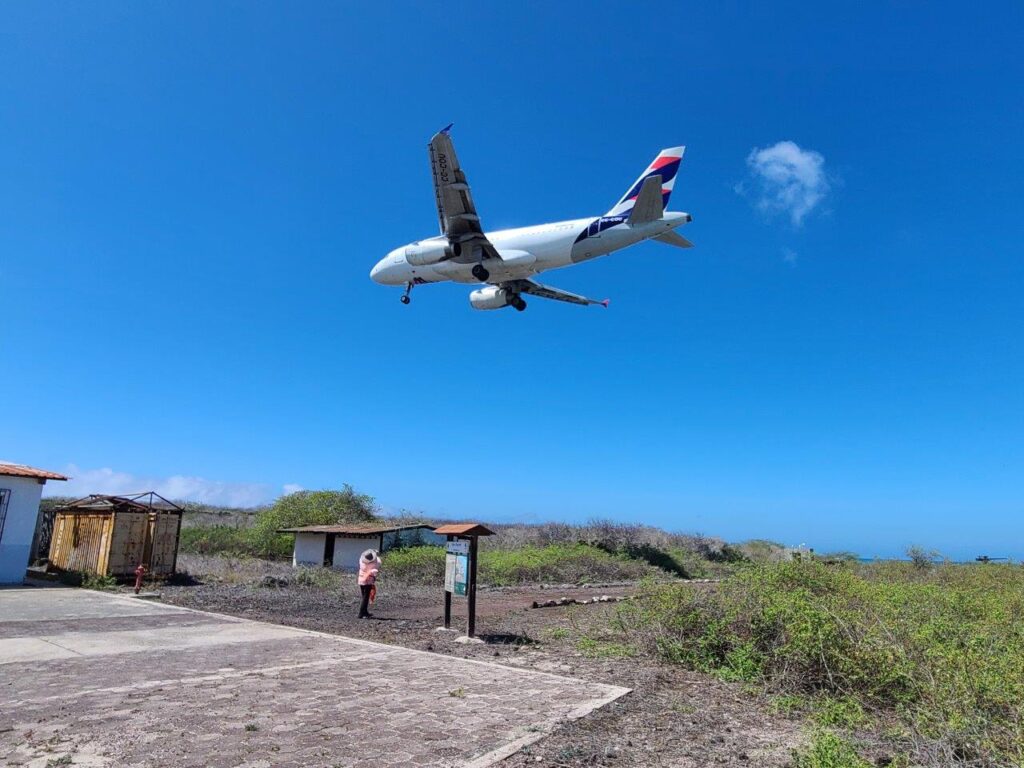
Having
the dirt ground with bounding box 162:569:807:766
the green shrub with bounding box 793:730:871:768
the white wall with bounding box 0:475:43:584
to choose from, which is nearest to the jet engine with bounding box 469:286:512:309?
the dirt ground with bounding box 162:569:807:766

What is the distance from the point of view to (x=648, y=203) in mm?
14883

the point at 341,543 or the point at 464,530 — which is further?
the point at 341,543

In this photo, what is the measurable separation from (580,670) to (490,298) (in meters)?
12.8

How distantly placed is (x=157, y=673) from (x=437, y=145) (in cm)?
1118

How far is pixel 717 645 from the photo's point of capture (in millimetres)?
8484

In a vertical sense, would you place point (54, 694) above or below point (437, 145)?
below

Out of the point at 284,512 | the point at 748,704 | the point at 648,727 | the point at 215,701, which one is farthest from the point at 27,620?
the point at 284,512

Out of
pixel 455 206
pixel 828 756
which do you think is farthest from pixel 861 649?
pixel 455 206

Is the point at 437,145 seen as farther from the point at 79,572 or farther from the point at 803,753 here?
the point at 79,572

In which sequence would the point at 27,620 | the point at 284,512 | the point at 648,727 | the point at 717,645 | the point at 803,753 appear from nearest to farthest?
the point at 803,753 < the point at 648,727 < the point at 717,645 < the point at 27,620 < the point at 284,512

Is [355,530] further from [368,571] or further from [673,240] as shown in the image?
[673,240]

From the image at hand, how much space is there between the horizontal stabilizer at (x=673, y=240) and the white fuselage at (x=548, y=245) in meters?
0.52

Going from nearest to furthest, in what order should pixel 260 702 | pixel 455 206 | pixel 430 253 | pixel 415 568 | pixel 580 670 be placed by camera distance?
A: pixel 260 702 < pixel 580 670 < pixel 455 206 < pixel 430 253 < pixel 415 568

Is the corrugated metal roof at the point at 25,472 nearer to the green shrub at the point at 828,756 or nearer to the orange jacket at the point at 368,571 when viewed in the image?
the orange jacket at the point at 368,571
